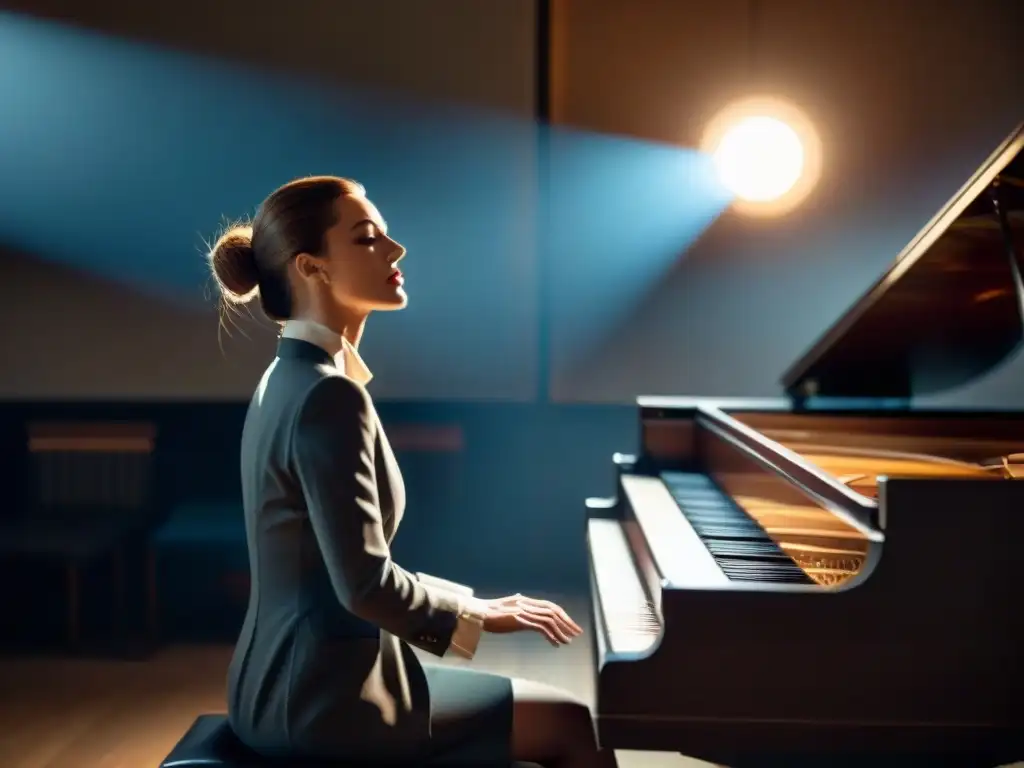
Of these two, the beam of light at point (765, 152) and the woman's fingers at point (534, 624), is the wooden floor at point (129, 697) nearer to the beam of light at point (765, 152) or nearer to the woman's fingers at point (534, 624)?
the woman's fingers at point (534, 624)

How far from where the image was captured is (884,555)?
49.0 inches

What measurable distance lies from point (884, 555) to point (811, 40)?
2878 mm

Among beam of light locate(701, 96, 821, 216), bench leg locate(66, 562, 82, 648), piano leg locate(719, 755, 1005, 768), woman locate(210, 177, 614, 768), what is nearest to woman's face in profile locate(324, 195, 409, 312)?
woman locate(210, 177, 614, 768)

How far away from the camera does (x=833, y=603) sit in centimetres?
125

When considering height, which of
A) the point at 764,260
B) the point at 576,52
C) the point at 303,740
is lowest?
the point at 303,740

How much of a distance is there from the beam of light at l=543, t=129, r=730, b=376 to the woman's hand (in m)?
2.39

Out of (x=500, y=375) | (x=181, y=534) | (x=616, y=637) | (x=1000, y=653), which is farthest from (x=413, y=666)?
(x=500, y=375)

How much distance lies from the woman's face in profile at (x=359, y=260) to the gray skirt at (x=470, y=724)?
1.93 feet

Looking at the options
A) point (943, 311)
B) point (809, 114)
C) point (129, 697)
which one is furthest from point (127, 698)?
point (809, 114)

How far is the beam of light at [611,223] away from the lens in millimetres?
3635

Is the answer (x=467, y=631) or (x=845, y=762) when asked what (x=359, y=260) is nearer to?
(x=467, y=631)

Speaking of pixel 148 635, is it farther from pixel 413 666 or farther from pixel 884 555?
pixel 884 555

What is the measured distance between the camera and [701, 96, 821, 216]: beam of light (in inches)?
140

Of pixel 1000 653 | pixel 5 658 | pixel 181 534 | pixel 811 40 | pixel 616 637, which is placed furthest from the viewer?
pixel 811 40
